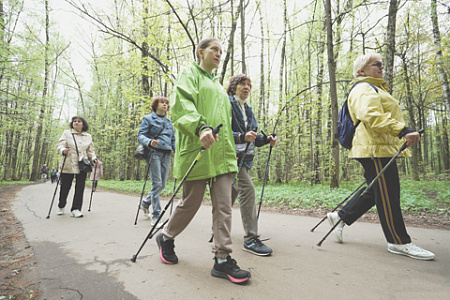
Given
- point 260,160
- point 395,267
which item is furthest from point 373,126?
point 260,160

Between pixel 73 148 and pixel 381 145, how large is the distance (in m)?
5.56

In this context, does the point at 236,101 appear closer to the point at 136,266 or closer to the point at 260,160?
the point at 136,266

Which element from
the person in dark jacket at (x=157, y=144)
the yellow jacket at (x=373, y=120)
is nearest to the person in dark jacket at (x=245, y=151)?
the yellow jacket at (x=373, y=120)

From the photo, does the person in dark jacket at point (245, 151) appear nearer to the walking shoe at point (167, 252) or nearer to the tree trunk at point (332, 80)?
the walking shoe at point (167, 252)

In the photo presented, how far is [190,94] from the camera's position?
7.08ft

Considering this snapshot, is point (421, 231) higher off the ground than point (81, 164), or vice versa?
point (81, 164)

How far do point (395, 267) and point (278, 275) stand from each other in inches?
46.1

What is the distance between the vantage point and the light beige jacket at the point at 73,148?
4.94 m

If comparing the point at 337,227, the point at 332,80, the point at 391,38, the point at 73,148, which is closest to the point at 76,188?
the point at 73,148

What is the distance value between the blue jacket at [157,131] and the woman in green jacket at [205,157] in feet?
7.06

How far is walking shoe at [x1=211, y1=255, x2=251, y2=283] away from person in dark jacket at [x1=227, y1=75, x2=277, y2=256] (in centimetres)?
69

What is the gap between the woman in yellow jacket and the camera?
2.49 meters

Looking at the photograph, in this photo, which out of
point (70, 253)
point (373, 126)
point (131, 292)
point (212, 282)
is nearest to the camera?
point (131, 292)

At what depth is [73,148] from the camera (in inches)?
199
